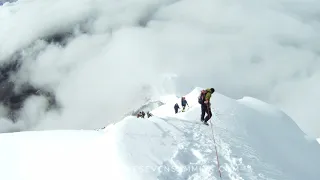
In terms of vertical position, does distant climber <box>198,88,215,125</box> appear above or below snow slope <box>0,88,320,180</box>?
above

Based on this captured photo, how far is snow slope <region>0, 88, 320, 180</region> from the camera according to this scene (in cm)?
1853

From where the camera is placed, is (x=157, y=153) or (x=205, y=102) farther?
(x=205, y=102)

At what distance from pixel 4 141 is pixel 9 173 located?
5029 millimetres

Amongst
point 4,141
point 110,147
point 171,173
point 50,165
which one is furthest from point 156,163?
point 4,141

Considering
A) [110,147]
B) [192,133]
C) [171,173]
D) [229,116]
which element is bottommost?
[171,173]

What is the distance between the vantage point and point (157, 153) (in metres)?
19.9

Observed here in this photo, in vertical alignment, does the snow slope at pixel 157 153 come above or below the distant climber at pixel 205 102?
below

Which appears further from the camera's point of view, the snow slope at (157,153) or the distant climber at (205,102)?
the distant climber at (205,102)

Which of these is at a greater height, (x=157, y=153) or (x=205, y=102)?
(x=205, y=102)

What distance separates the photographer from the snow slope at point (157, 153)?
18.5 meters

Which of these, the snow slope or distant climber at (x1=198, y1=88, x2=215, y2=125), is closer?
the snow slope

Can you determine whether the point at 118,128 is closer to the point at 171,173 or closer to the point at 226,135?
the point at 171,173

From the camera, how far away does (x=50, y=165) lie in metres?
19.9

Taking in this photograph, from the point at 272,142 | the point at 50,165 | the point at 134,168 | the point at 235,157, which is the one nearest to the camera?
the point at 134,168
